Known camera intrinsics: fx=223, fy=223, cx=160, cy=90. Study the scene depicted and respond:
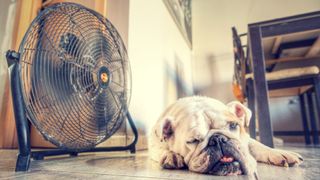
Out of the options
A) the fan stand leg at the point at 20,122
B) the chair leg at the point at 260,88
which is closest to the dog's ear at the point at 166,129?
the fan stand leg at the point at 20,122

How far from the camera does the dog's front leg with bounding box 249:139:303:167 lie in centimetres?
91

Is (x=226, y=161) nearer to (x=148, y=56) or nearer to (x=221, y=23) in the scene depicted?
(x=148, y=56)

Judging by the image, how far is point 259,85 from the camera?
1610mm

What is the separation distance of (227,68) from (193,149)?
10.3 ft

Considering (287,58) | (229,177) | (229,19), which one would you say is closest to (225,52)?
(229,19)

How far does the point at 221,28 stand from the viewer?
12.8 feet

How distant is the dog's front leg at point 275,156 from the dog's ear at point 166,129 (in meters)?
0.40

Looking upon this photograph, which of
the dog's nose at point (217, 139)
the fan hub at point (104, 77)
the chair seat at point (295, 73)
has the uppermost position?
the chair seat at point (295, 73)

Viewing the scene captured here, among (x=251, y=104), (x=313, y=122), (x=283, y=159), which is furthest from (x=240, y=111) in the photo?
(x=313, y=122)

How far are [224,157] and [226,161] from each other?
0.02 meters

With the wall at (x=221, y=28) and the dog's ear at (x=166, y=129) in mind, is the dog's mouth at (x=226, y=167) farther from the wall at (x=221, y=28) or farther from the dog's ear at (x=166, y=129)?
the wall at (x=221, y=28)

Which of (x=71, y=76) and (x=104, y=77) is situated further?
(x=104, y=77)

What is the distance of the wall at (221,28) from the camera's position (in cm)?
365

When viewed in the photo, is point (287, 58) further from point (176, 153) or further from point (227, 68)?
point (176, 153)
